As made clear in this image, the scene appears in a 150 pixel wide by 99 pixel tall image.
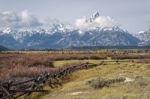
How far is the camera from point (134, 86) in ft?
108

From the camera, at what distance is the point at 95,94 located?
29.7 metres

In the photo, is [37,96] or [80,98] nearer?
[80,98]

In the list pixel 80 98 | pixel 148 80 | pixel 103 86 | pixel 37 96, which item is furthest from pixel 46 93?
pixel 148 80

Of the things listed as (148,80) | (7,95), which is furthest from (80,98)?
(148,80)

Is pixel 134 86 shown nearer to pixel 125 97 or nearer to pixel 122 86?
pixel 122 86

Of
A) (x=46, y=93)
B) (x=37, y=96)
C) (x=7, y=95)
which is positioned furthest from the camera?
(x=46, y=93)

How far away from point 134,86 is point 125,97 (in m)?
6.62

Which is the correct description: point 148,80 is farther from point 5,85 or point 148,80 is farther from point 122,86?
point 5,85

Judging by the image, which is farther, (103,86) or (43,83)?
(43,83)

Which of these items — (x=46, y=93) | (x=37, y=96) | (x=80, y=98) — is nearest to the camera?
(x=80, y=98)

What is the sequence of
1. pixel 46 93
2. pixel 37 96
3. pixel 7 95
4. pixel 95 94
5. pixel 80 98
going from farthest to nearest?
pixel 46 93, pixel 37 96, pixel 95 94, pixel 80 98, pixel 7 95

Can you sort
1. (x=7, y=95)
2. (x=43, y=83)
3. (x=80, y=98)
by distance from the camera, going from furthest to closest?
(x=43, y=83)
(x=80, y=98)
(x=7, y=95)

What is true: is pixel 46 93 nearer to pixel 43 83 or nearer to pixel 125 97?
pixel 43 83

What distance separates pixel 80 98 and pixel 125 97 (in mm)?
3337
